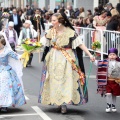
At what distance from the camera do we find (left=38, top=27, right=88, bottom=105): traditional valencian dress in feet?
31.3

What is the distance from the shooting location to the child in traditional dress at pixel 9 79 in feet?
31.6

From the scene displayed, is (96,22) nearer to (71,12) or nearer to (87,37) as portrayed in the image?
(87,37)

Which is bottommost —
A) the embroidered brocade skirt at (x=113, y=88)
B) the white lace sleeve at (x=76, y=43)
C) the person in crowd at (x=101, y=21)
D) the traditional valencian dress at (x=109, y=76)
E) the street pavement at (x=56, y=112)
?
the street pavement at (x=56, y=112)

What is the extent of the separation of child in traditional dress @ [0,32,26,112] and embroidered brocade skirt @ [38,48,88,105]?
0.43 meters

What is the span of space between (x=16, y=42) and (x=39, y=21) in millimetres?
7676

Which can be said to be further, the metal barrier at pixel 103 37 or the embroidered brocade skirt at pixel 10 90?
the metal barrier at pixel 103 37

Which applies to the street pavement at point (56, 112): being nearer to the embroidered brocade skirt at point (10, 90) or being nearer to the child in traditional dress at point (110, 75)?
the embroidered brocade skirt at point (10, 90)

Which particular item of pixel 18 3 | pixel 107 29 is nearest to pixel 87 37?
pixel 107 29

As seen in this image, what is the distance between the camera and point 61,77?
956 cm

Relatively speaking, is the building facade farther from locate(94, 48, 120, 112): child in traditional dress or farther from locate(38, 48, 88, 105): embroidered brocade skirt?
locate(38, 48, 88, 105): embroidered brocade skirt

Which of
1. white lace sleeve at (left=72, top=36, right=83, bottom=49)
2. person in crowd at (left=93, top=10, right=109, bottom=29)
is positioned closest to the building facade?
person in crowd at (left=93, top=10, right=109, bottom=29)

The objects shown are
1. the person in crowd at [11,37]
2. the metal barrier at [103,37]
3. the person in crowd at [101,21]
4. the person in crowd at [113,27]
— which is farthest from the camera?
the person in crowd at [101,21]

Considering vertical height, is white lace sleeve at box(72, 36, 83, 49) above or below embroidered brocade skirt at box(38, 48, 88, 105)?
above

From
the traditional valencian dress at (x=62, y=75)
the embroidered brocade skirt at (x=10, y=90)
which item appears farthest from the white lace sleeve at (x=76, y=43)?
the embroidered brocade skirt at (x=10, y=90)
